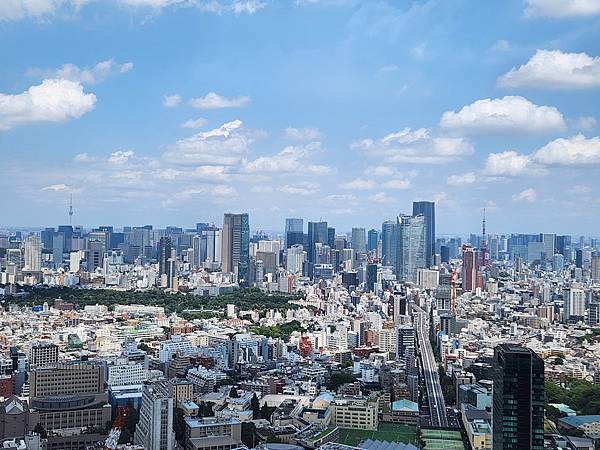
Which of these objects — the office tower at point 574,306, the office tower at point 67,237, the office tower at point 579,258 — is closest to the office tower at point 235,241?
the office tower at point 67,237

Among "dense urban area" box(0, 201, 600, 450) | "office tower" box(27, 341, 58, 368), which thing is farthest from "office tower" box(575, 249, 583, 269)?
"office tower" box(27, 341, 58, 368)

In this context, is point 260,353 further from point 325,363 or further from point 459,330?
point 459,330

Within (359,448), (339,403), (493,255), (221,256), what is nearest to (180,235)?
(221,256)

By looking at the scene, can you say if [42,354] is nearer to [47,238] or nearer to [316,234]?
[47,238]

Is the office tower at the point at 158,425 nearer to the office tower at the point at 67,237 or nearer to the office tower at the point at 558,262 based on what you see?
the office tower at the point at 558,262

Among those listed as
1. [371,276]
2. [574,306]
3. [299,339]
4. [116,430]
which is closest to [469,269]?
[371,276]

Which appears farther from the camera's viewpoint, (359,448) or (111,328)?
(111,328)
